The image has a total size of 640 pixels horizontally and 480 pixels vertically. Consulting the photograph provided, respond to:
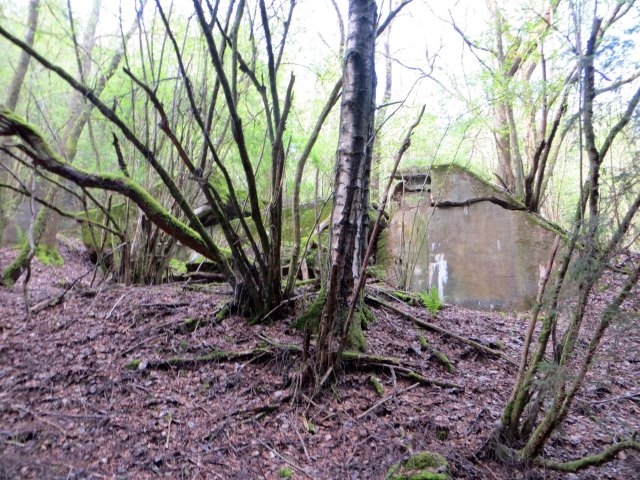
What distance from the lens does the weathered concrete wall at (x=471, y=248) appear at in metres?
6.63

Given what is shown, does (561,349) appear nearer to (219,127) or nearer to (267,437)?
(267,437)

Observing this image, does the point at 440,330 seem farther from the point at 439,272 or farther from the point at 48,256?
the point at 48,256

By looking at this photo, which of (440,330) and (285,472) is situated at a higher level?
(440,330)

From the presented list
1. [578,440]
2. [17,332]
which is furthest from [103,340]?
[578,440]

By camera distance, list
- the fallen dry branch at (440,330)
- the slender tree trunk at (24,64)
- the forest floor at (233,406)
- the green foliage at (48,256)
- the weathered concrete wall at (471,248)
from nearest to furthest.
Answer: the forest floor at (233,406), the fallen dry branch at (440,330), the weathered concrete wall at (471,248), the slender tree trunk at (24,64), the green foliage at (48,256)

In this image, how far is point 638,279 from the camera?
1.90 meters

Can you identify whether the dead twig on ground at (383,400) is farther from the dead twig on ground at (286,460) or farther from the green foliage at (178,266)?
the green foliage at (178,266)

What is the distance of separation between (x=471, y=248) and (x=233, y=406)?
533 centimetres

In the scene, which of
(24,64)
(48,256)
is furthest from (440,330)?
(48,256)

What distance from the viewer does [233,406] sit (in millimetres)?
2928

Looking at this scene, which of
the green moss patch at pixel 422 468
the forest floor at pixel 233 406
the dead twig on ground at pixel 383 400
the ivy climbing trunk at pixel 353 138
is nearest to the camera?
the green moss patch at pixel 422 468

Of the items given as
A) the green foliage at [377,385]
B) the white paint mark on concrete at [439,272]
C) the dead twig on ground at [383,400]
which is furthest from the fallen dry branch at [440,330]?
the white paint mark on concrete at [439,272]

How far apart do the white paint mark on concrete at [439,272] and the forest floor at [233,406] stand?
9.18 feet

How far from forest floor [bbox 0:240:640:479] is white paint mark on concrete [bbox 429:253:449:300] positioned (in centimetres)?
280
